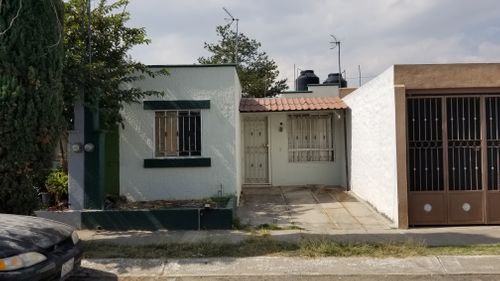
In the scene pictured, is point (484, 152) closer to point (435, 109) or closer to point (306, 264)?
point (435, 109)

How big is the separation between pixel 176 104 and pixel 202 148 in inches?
44.0

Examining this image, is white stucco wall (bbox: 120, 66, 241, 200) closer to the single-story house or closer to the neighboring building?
the single-story house

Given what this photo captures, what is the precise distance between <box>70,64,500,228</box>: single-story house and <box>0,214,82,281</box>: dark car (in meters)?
4.97

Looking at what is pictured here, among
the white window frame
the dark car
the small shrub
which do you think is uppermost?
the white window frame

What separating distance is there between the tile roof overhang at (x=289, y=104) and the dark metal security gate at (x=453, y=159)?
422 cm

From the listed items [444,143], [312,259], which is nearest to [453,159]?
[444,143]

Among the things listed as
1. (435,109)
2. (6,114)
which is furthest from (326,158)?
(6,114)

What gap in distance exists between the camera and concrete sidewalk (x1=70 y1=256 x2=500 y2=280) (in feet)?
19.3

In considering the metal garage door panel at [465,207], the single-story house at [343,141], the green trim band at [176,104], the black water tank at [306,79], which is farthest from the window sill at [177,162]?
the black water tank at [306,79]

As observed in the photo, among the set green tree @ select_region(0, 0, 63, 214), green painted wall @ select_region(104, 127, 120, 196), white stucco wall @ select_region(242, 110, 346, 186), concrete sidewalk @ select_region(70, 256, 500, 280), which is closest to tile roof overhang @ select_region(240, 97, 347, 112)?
white stucco wall @ select_region(242, 110, 346, 186)

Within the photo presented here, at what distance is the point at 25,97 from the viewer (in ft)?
22.5

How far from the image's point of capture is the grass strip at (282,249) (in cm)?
660

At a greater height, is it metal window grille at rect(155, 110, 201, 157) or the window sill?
metal window grille at rect(155, 110, 201, 157)

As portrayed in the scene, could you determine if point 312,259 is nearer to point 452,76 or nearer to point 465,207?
point 465,207
